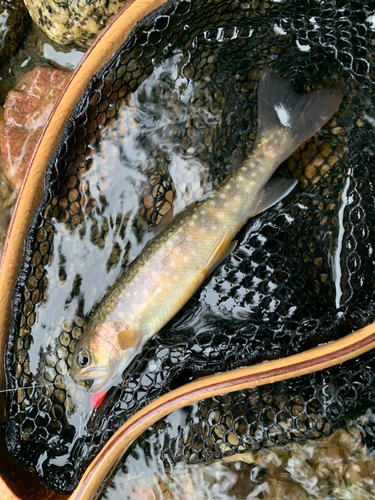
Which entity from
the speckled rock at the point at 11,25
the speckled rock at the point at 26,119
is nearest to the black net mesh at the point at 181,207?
the speckled rock at the point at 26,119

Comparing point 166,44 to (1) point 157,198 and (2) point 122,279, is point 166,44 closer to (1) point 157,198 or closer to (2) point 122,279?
(1) point 157,198

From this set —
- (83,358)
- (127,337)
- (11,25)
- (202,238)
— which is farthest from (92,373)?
(11,25)

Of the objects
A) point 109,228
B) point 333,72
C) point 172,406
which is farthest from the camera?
point 109,228

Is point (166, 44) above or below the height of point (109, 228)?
above

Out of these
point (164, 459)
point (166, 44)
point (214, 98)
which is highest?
point (166, 44)

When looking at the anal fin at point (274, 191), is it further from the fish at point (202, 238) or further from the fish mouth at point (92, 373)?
the fish mouth at point (92, 373)

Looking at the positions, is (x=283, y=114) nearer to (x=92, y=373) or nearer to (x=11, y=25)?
(x=92, y=373)

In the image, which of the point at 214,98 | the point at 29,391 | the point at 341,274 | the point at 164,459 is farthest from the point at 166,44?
the point at 164,459
